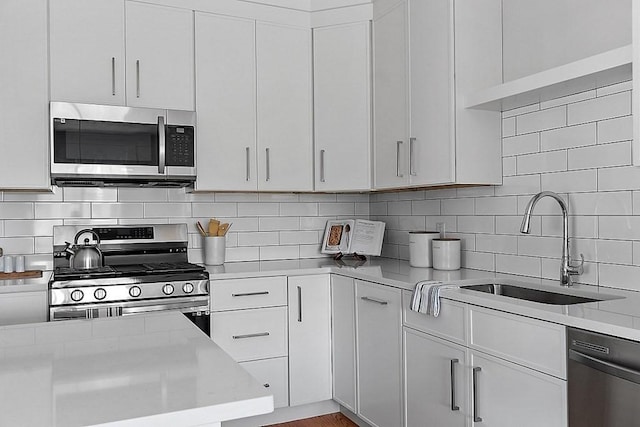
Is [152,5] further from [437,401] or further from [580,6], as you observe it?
[437,401]

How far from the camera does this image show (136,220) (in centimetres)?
356

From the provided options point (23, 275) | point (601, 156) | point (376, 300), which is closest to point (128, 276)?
point (23, 275)

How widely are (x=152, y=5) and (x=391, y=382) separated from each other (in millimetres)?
2485

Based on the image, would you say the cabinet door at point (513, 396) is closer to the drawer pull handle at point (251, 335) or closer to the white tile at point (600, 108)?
the white tile at point (600, 108)

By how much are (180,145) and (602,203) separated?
2220 millimetres

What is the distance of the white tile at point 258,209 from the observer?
384 centimetres

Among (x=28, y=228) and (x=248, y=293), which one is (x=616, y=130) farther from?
(x=28, y=228)

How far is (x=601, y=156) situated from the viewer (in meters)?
2.42

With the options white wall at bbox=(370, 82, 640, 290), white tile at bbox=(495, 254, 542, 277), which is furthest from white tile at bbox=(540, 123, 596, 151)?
white tile at bbox=(495, 254, 542, 277)

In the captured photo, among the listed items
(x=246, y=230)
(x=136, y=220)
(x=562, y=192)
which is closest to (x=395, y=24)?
(x=562, y=192)

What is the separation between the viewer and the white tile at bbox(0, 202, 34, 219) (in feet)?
10.7

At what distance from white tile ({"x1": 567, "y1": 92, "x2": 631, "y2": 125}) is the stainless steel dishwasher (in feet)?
3.45

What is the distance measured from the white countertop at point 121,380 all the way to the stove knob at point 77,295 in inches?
53.0

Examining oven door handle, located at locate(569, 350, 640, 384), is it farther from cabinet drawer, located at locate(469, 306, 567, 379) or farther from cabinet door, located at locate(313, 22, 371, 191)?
cabinet door, located at locate(313, 22, 371, 191)
